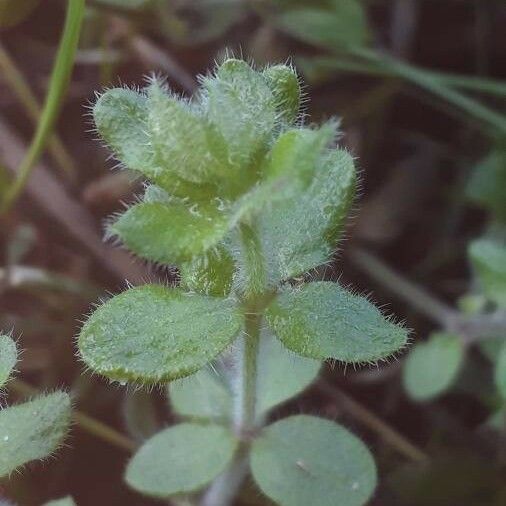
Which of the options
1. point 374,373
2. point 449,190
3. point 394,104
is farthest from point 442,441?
point 394,104

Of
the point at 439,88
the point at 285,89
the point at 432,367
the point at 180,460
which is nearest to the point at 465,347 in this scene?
the point at 432,367

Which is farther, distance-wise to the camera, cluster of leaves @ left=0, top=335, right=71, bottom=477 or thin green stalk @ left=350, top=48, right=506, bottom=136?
A: thin green stalk @ left=350, top=48, right=506, bottom=136

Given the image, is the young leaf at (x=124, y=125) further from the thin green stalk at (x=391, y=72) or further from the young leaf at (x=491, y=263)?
the thin green stalk at (x=391, y=72)

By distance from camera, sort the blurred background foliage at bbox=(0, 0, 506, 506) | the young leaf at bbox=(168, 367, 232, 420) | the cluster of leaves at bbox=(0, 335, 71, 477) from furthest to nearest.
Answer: the blurred background foliage at bbox=(0, 0, 506, 506), the young leaf at bbox=(168, 367, 232, 420), the cluster of leaves at bbox=(0, 335, 71, 477)

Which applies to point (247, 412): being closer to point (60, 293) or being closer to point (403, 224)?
point (60, 293)

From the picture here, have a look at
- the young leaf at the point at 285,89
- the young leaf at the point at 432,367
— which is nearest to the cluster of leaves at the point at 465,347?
the young leaf at the point at 432,367

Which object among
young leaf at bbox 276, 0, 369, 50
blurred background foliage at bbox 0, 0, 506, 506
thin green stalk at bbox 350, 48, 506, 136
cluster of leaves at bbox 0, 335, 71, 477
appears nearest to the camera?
cluster of leaves at bbox 0, 335, 71, 477

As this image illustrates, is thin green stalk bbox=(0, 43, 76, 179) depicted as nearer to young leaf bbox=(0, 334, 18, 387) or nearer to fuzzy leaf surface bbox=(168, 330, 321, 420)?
fuzzy leaf surface bbox=(168, 330, 321, 420)

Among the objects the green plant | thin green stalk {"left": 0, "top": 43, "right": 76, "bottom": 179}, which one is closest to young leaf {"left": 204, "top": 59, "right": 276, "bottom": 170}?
the green plant
